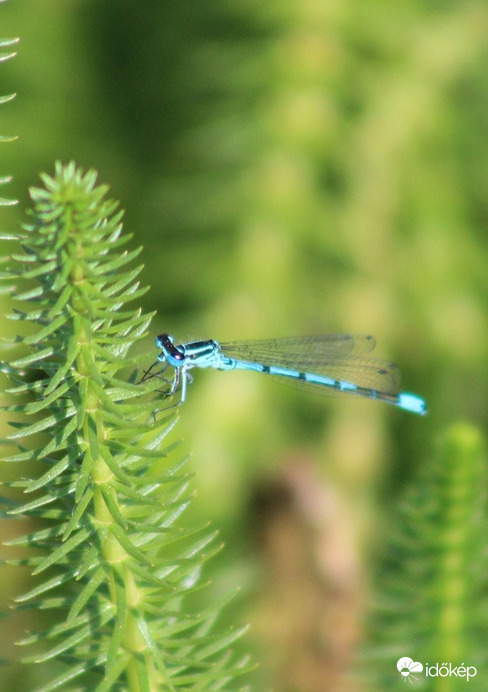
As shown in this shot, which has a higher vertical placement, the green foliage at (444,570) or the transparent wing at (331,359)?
the transparent wing at (331,359)

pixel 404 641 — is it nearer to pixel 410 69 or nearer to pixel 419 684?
pixel 419 684

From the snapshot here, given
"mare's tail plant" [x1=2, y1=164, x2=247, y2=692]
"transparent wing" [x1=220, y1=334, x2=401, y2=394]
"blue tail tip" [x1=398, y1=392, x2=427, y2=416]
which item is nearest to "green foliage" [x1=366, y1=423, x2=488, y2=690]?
"mare's tail plant" [x1=2, y1=164, x2=247, y2=692]

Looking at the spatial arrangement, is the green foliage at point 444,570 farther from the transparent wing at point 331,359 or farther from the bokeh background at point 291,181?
the transparent wing at point 331,359

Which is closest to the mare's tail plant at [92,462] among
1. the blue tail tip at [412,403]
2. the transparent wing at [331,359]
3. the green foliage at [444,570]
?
the green foliage at [444,570]

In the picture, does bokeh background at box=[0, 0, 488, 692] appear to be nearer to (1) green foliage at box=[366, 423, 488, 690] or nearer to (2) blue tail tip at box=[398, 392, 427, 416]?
(2) blue tail tip at box=[398, 392, 427, 416]

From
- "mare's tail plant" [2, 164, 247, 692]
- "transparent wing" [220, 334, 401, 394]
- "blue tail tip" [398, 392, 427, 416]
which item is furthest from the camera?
"blue tail tip" [398, 392, 427, 416]

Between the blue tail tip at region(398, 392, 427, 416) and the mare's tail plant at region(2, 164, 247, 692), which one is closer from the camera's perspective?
the mare's tail plant at region(2, 164, 247, 692)
